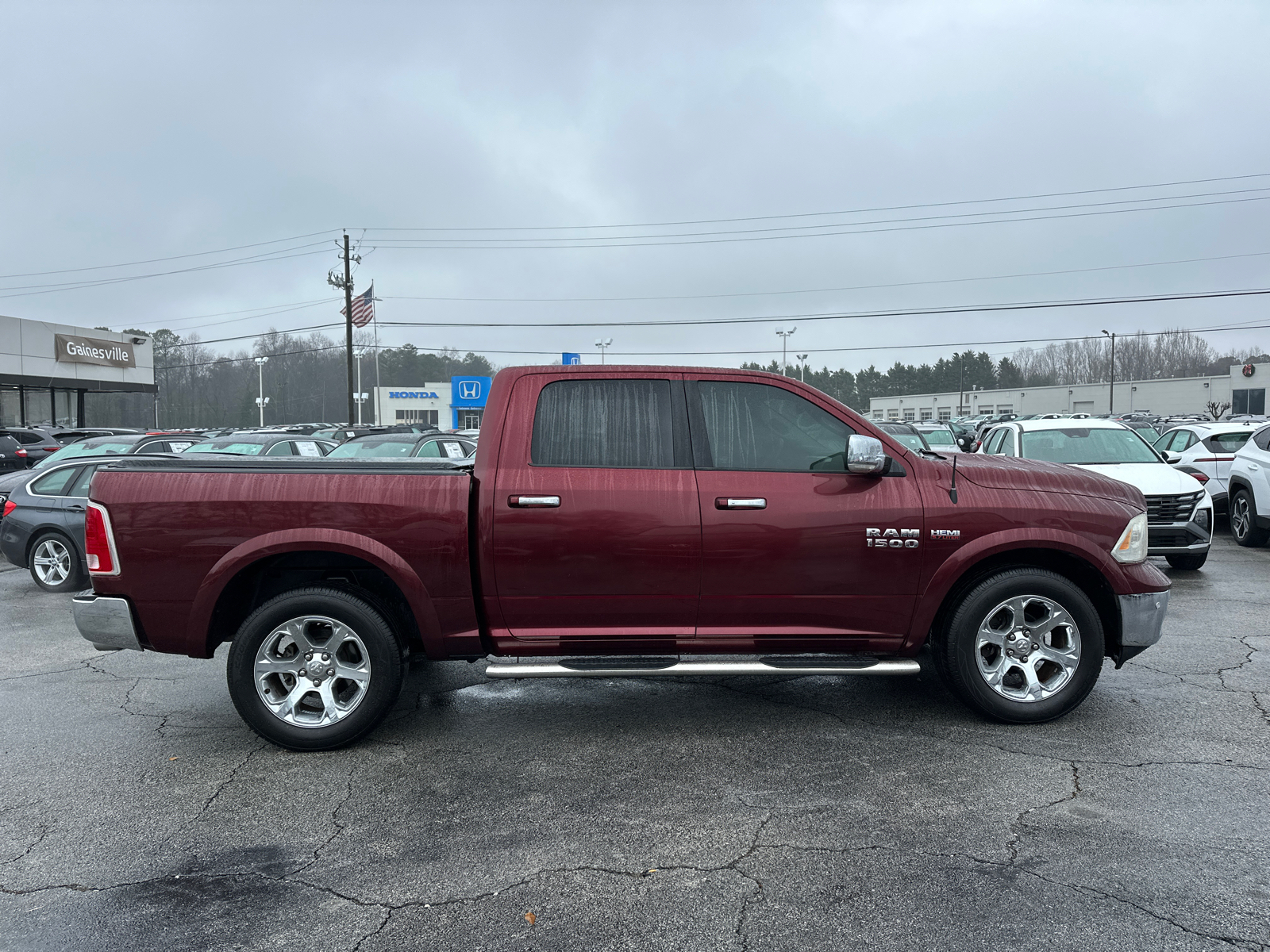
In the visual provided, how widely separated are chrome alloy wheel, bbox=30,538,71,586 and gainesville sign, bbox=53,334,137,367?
29401 millimetres

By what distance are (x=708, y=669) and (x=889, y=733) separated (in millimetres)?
1122

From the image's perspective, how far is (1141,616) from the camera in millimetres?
4832

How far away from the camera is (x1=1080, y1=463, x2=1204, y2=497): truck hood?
31.1 feet

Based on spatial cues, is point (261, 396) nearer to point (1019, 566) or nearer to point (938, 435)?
point (938, 435)

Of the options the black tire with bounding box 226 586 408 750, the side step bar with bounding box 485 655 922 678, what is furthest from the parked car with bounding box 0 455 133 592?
the side step bar with bounding box 485 655 922 678

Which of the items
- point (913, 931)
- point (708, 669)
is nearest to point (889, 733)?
point (708, 669)

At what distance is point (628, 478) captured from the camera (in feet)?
15.3

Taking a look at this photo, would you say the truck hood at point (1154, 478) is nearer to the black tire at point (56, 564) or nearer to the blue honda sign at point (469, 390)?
the black tire at point (56, 564)

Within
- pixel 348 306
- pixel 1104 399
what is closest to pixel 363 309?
pixel 348 306

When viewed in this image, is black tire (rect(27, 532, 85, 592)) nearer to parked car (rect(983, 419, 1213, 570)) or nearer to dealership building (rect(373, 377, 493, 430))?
parked car (rect(983, 419, 1213, 570))

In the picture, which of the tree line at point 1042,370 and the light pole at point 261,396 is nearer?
the light pole at point 261,396

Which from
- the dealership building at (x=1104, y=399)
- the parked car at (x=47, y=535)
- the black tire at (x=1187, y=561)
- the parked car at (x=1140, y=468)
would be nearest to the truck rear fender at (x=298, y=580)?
the parked car at (x=47, y=535)

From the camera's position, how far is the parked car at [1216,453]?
1357 centimetres

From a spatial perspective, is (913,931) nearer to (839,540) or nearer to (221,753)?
(839,540)
